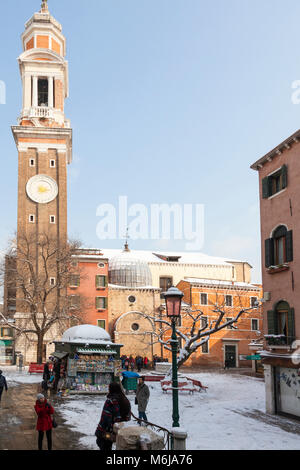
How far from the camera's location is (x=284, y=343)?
21.3 metres

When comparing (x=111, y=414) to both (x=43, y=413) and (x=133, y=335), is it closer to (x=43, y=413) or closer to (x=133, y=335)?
(x=43, y=413)

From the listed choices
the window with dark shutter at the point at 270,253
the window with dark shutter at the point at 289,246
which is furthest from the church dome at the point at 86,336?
the window with dark shutter at the point at 289,246

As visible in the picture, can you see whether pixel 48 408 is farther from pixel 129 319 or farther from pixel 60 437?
pixel 129 319

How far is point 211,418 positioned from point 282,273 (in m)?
6.72

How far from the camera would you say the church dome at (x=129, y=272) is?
5734cm

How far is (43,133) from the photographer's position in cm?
5362

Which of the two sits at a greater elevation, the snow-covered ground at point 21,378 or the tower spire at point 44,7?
the tower spire at point 44,7

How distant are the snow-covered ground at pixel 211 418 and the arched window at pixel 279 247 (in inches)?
257

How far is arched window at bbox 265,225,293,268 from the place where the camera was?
21.5m

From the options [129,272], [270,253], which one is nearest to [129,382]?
[270,253]

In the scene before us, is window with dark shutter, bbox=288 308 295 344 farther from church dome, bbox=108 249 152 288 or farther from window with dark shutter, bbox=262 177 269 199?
church dome, bbox=108 249 152 288

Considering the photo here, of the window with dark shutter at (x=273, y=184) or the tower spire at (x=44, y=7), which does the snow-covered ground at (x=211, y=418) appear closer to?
the window with dark shutter at (x=273, y=184)

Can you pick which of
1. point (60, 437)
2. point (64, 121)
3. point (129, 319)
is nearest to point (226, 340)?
point (129, 319)
